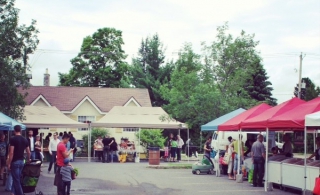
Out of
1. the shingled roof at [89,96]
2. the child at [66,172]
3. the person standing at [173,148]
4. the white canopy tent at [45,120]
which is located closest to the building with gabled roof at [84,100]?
the shingled roof at [89,96]

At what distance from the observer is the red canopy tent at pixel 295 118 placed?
49.9 ft

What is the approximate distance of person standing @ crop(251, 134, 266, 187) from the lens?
18.3m

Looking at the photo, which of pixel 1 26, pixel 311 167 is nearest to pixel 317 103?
pixel 311 167

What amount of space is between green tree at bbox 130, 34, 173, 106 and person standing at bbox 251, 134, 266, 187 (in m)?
42.5

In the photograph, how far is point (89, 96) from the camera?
2010 inches

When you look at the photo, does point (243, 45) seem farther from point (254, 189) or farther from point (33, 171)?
point (33, 171)

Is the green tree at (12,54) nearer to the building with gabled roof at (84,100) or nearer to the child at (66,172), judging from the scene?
the child at (66,172)

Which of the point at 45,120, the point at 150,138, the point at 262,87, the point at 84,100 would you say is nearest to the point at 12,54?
the point at 45,120

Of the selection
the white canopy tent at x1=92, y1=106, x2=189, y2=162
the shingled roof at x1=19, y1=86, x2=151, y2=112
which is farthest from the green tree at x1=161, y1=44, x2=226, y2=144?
the shingled roof at x1=19, y1=86, x2=151, y2=112

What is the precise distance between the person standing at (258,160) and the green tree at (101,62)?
1745 inches

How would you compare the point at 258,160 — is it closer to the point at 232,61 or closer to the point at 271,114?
the point at 271,114

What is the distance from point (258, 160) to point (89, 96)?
34.5 metres

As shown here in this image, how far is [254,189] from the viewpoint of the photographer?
698 inches

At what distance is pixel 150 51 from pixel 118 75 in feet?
16.8
